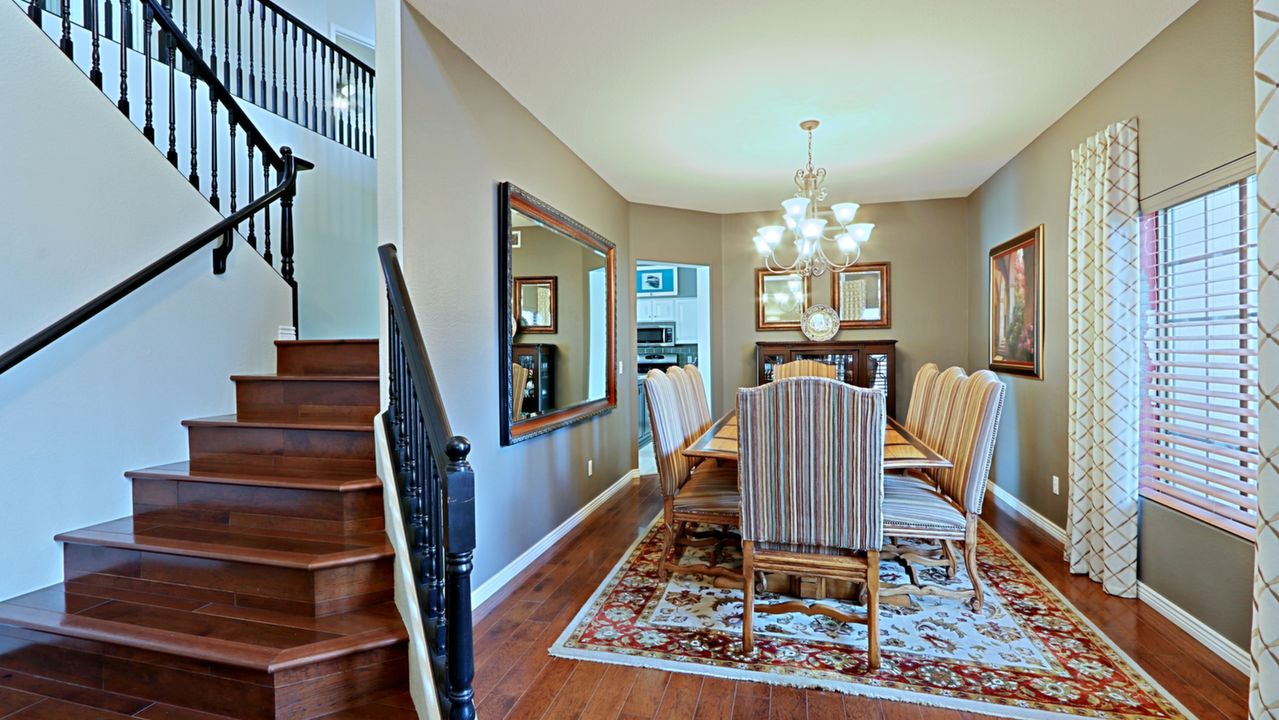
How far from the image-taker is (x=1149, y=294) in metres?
2.74

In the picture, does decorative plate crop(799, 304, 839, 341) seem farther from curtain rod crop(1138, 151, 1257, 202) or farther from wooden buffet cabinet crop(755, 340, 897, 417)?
curtain rod crop(1138, 151, 1257, 202)

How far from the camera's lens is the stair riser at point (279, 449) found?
92.4 inches

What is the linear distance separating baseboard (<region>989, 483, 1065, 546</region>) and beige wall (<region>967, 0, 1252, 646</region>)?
0.05 m

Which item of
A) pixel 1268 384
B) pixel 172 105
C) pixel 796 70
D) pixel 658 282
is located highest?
pixel 796 70

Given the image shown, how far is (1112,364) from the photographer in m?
2.78

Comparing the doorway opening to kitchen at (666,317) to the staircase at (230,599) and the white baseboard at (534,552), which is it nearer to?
the white baseboard at (534,552)

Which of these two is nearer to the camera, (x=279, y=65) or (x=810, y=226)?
(x=810, y=226)

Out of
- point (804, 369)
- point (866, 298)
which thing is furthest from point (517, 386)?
point (866, 298)

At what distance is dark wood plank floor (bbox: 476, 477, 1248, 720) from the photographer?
1.93 meters

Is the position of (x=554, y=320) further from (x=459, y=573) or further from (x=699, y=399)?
(x=459, y=573)

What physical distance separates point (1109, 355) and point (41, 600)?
14.4 ft

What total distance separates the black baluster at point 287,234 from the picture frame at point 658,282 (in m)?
4.55

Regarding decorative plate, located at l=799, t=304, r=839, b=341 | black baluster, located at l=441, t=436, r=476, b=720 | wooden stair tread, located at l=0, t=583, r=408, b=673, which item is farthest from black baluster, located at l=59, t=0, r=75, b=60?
decorative plate, located at l=799, t=304, r=839, b=341

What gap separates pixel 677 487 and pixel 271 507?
178 cm
